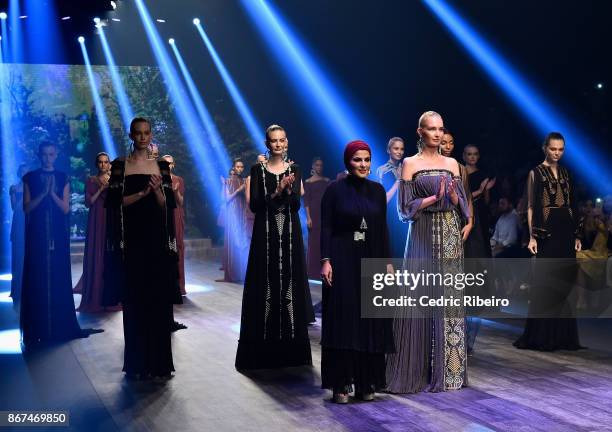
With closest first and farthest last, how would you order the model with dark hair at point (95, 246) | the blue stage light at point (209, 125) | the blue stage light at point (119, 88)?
the model with dark hair at point (95, 246) < the blue stage light at point (119, 88) < the blue stage light at point (209, 125)

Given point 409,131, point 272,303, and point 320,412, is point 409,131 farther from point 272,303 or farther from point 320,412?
point 320,412

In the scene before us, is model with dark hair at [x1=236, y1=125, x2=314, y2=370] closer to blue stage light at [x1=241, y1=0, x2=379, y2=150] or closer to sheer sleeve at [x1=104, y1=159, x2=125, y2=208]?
sheer sleeve at [x1=104, y1=159, x2=125, y2=208]

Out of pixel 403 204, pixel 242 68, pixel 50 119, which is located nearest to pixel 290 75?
pixel 242 68

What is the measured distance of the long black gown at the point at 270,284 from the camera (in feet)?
18.4

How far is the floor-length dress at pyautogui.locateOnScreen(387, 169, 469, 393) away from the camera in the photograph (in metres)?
4.84

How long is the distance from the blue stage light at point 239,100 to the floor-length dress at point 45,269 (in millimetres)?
10210

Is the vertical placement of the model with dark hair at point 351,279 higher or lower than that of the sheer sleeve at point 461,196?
lower

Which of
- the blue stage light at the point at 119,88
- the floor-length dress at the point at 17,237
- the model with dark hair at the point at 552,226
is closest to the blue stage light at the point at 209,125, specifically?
the blue stage light at the point at 119,88

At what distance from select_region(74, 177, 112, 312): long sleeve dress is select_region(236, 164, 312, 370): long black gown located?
138 inches

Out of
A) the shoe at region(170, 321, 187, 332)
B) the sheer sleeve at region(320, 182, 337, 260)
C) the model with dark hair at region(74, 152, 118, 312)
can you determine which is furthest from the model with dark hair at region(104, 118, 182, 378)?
the model with dark hair at region(74, 152, 118, 312)

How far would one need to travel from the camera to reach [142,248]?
522cm

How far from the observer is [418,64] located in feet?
39.3

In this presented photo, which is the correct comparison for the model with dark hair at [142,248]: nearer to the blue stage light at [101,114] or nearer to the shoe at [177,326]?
the shoe at [177,326]

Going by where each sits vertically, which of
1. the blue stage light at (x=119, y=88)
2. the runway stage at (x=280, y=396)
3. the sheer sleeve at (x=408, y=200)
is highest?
the blue stage light at (x=119, y=88)
